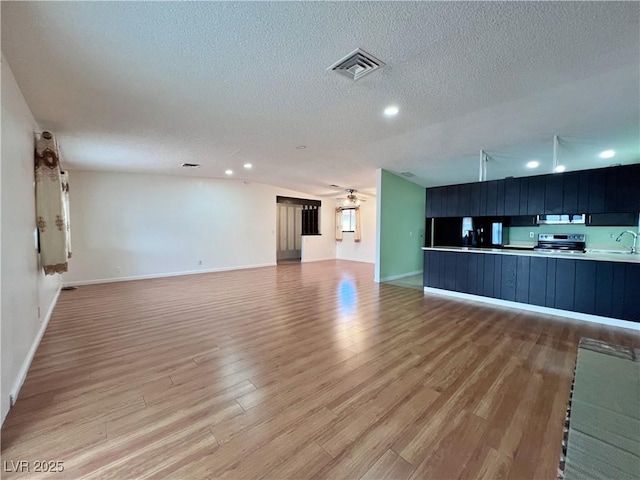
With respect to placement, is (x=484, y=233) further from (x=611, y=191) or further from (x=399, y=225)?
(x=611, y=191)

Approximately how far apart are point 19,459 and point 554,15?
4204 millimetres

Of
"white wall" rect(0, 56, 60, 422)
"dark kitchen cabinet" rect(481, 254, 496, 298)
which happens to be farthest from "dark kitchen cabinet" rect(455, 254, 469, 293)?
"white wall" rect(0, 56, 60, 422)

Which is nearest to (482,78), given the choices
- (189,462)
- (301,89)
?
(301,89)

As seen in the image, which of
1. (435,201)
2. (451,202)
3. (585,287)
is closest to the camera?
(585,287)

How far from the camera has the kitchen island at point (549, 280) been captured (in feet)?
11.5

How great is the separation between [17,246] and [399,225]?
21.5 feet

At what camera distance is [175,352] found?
279cm

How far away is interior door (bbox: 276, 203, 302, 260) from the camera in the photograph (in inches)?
416

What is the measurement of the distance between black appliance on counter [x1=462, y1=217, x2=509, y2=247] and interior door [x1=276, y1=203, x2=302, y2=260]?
6.47m

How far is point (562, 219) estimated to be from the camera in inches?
197

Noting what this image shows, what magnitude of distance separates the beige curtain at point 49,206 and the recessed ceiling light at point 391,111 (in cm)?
388

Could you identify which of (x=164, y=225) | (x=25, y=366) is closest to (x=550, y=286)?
(x=25, y=366)

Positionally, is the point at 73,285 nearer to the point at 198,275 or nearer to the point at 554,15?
the point at 198,275

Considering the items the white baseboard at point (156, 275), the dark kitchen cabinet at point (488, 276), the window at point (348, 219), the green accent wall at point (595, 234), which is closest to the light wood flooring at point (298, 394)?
the dark kitchen cabinet at point (488, 276)
